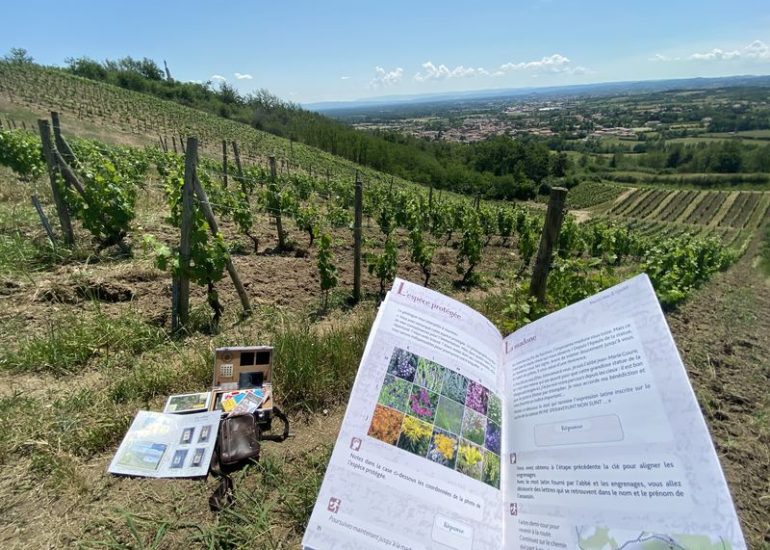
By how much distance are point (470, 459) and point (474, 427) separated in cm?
13

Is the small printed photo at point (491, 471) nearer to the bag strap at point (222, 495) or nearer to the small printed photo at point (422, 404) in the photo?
the small printed photo at point (422, 404)

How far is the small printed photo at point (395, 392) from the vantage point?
59.6 inches

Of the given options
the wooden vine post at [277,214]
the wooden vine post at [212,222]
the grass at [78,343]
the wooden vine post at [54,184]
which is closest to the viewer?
the grass at [78,343]

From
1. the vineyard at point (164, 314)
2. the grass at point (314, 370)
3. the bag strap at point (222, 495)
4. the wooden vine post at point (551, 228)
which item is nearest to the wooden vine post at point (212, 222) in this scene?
the vineyard at point (164, 314)

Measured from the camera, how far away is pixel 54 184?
6.68 meters

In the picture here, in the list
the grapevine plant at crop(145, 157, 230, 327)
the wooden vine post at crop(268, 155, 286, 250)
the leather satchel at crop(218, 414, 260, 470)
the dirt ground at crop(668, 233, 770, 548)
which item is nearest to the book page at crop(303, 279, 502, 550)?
the leather satchel at crop(218, 414, 260, 470)

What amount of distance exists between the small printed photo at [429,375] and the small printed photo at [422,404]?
22mm

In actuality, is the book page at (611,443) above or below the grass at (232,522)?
above

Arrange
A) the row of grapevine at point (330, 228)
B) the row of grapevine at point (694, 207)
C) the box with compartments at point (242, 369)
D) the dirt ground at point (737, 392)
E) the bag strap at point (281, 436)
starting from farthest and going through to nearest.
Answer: the row of grapevine at point (694, 207) < the row of grapevine at point (330, 228) < the box with compartments at point (242, 369) < the bag strap at point (281, 436) < the dirt ground at point (737, 392)

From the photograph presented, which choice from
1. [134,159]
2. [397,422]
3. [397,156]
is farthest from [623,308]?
[397,156]

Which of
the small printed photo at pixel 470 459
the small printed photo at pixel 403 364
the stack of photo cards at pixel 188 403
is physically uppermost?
the small printed photo at pixel 403 364

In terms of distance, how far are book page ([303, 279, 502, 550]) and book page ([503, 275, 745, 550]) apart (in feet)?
0.42

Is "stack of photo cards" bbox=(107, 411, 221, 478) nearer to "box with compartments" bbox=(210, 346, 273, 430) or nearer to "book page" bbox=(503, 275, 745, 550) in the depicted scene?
"box with compartments" bbox=(210, 346, 273, 430)

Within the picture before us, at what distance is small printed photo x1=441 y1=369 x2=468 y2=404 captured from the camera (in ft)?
5.24
